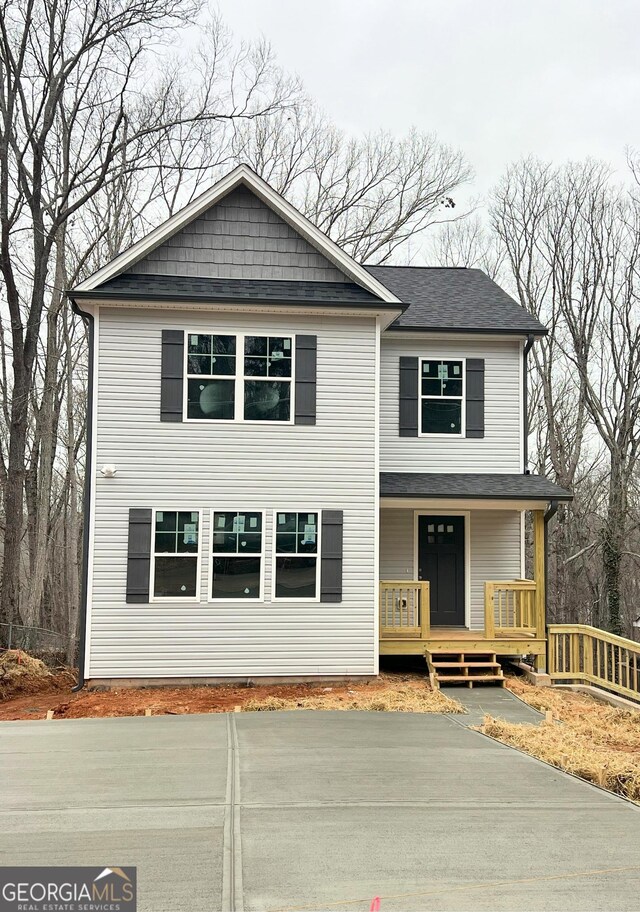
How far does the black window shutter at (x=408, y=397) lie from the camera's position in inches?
546

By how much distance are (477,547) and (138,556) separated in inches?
239

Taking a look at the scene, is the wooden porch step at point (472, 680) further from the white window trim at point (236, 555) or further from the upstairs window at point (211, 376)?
the upstairs window at point (211, 376)

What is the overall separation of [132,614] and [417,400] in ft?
19.9

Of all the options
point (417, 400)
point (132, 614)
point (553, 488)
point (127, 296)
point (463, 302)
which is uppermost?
point (463, 302)

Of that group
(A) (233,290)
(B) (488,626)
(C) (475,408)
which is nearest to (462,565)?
(B) (488,626)

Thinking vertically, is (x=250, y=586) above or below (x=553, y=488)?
below

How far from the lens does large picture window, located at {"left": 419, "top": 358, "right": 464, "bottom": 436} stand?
1395 centimetres

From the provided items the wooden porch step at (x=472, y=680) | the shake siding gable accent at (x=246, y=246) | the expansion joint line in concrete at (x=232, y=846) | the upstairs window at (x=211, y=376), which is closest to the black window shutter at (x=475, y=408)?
the shake siding gable accent at (x=246, y=246)

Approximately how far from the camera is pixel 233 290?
12.0 m

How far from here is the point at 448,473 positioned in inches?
543

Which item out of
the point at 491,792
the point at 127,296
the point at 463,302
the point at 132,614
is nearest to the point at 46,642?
the point at 132,614

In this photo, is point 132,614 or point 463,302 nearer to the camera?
point 132,614

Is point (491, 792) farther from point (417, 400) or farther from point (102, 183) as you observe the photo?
point (102, 183)

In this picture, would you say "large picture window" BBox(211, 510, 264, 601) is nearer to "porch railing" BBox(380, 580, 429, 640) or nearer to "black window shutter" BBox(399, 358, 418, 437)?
"porch railing" BBox(380, 580, 429, 640)
